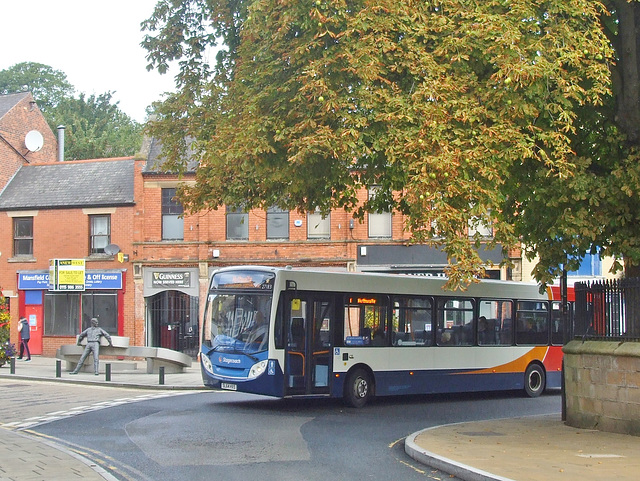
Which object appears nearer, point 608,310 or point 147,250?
point 608,310

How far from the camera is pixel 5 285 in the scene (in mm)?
35438

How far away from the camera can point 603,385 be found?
13375mm

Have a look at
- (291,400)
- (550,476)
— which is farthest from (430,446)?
(291,400)

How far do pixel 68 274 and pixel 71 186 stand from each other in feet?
14.3

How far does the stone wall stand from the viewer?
12.7m

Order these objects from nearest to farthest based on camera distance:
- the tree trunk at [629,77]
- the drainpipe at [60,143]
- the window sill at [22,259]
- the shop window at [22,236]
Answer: the tree trunk at [629,77] → the window sill at [22,259] → the shop window at [22,236] → the drainpipe at [60,143]

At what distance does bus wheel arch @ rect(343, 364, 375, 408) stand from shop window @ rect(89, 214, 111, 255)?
18901mm

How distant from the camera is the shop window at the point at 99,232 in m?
34.3

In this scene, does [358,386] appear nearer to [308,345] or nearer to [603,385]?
[308,345]

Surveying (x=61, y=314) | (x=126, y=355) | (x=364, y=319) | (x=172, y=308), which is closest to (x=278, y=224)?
(x=172, y=308)

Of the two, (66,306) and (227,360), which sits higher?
(66,306)

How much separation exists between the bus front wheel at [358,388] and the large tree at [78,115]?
91.7 feet

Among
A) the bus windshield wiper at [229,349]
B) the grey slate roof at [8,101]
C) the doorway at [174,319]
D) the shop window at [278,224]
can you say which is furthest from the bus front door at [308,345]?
the grey slate roof at [8,101]

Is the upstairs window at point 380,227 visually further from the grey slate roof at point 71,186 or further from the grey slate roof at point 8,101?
the grey slate roof at point 8,101
